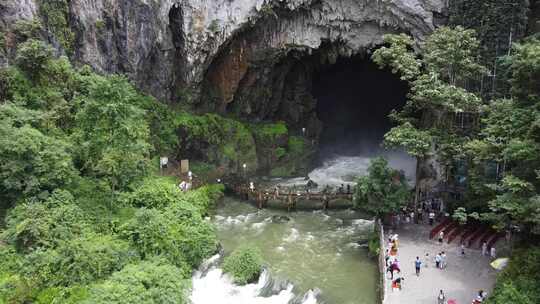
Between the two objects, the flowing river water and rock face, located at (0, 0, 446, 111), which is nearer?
the flowing river water

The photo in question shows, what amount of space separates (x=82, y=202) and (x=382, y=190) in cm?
1547

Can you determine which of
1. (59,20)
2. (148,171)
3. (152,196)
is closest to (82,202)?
(152,196)

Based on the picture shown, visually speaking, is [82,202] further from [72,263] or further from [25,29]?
[25,29]

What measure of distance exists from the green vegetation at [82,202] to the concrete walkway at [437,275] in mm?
9380

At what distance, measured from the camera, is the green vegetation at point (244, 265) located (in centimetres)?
2350

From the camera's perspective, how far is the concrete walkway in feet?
67.9

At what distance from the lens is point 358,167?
4444 centimetres

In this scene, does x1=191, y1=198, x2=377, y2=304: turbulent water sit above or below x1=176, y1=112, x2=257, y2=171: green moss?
below

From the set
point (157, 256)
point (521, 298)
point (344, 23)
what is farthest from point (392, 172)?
point (344, 23)

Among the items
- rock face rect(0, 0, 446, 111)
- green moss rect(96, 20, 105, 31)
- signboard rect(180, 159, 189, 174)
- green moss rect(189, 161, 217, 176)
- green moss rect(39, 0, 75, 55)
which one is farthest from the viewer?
green moss rect(189, 161, 217, 176)

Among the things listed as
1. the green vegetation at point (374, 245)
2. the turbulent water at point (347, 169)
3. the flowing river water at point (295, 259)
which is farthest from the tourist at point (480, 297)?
the turbulent water at point (347, 169)

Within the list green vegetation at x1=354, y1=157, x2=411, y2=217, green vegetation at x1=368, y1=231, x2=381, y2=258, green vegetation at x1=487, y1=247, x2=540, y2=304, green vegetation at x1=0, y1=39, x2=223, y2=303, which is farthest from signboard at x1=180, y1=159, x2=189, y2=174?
green vegetation at x1=487, y1=247, x2=540, y2=304

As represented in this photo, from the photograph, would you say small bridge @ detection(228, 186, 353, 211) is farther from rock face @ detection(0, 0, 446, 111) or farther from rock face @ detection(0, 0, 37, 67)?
rock face @ detection(0, 0, 37, 67)

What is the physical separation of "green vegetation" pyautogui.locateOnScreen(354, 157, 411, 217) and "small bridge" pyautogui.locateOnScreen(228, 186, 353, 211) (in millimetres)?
5867
